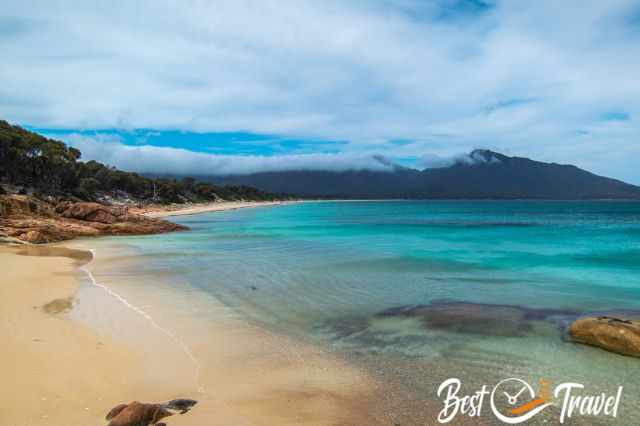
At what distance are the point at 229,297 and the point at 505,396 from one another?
26.8 feet

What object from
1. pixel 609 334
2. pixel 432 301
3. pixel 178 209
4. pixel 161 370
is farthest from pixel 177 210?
pixel 609 334

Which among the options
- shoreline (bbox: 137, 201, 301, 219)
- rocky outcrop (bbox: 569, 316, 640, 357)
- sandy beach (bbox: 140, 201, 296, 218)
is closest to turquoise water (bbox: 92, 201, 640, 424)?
rocky outcrop (bbox: 569, 316, 640, 357)

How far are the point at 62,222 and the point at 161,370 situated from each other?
2993 centimetres

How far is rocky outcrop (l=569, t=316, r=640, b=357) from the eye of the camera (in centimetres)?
775

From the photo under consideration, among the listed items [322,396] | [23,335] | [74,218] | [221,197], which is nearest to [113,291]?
[23,335]

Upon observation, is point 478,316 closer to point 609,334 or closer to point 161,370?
point 609,334

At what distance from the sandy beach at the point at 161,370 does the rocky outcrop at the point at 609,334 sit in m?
4.97

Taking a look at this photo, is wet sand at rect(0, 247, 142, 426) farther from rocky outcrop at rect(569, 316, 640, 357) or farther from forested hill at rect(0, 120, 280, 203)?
forested hill at rect(0, 120, 280, 203)

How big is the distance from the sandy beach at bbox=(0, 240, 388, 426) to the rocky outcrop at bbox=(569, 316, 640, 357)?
497 centimetres

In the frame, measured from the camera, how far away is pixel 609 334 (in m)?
8.05

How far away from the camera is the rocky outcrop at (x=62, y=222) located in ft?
82.9

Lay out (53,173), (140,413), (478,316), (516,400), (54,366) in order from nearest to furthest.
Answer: (140,413), (516,400), (54,366), (478,316), (53,173)

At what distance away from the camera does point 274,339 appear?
855 cm

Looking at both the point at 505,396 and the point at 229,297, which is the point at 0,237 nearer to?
the point at 229,297
